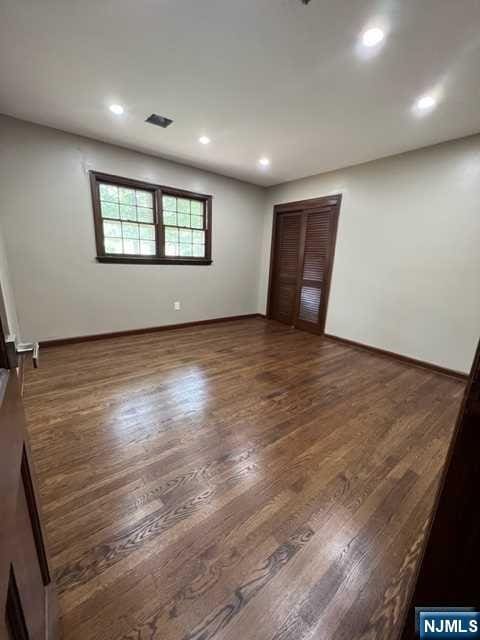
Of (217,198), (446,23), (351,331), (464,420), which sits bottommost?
(351,331)

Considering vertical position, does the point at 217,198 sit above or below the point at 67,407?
above

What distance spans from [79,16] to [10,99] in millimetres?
1496

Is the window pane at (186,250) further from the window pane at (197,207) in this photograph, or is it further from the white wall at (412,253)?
the white wall at (412,253)

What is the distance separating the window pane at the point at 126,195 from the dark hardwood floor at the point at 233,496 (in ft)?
7.62

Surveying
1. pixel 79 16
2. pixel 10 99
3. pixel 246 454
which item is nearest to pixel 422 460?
pixel 246 454

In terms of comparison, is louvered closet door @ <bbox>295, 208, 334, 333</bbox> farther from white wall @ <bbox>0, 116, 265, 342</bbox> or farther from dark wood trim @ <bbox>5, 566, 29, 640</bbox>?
dark wood trim @ <bbox>5, 566, 29, 640</bbox>

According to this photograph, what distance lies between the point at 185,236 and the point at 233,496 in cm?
374

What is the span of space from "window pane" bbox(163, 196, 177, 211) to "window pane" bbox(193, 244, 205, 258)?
661 millimetres

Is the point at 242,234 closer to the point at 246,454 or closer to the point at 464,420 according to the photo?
the point at 246,454

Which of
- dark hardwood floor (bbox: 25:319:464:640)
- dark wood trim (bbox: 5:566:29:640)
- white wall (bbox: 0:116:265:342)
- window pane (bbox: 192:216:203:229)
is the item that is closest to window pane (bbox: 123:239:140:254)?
white wall (bbox: 0:116:265:342)

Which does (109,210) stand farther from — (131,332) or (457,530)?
(457,530)

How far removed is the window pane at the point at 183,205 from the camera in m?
4.01

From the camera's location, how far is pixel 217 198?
170 inches

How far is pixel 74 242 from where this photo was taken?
10.5ft
